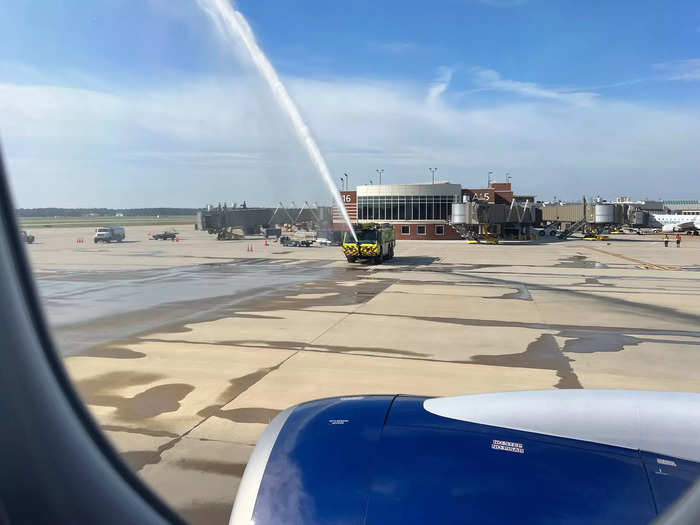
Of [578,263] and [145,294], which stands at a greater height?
[145,294]

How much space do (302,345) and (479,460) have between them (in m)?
10.9

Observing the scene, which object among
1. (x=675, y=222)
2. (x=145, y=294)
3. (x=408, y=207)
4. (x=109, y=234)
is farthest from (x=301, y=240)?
(x=675, y=222)

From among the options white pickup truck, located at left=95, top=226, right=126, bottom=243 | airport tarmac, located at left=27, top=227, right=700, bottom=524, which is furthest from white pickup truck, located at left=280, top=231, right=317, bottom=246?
airport tarmac, located at left=27, top=227, right=700, bottom=524

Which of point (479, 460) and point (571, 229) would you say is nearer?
point (479, 460)

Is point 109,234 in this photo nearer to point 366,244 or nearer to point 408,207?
point 408,207

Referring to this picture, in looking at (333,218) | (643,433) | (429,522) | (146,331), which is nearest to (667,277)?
(146,331)

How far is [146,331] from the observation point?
52.1 feet

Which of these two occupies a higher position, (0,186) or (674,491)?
(0,186)

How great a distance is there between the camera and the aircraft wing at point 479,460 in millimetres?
3514

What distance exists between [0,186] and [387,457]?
3.24 metres

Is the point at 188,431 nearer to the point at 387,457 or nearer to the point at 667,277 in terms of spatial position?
the point at 387,457

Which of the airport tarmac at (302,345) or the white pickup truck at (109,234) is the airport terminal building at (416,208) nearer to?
the white pickup truck at (109,234)

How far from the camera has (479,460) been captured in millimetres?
4086

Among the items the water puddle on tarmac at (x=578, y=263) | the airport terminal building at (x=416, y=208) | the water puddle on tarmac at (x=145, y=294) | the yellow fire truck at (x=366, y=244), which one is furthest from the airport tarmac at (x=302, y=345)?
the airport terminal building at (x=416, y=208)
